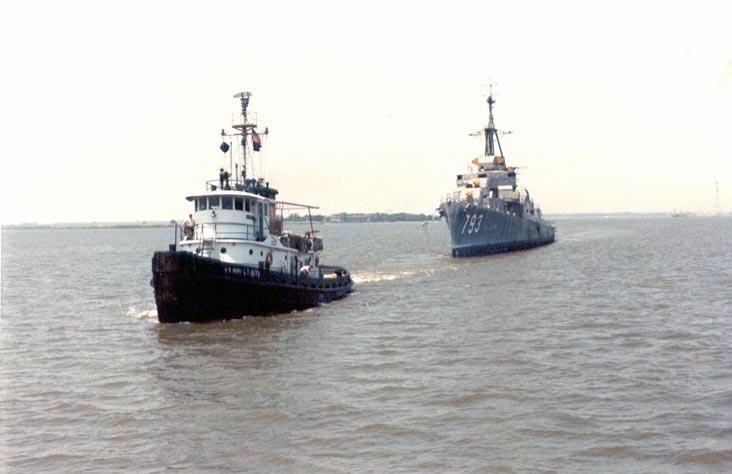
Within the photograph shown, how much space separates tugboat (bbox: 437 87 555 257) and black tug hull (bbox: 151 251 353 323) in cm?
4144

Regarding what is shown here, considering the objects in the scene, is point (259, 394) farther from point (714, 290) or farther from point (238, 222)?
point (714, 290)

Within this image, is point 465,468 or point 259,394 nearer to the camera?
point 465,468

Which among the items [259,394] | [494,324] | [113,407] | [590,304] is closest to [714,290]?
[590,304]

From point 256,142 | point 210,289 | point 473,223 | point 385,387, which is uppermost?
Result: point 256,142

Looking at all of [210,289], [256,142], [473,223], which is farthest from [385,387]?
[473,223]

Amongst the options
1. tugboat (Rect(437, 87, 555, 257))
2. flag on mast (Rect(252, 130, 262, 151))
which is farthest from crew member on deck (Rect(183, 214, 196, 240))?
tugboat (Rect(437, 87, 555, 257))

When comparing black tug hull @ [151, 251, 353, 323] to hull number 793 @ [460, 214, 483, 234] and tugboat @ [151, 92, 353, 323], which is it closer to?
tugboat @ [151, 92, 353, 323]

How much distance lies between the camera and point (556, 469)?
12.1m

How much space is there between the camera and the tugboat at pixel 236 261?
2733 cm

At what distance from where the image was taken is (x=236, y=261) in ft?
97.7

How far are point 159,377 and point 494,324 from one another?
13203 millimetres

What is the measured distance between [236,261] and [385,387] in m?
13.7

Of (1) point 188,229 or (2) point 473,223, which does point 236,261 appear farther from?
(2) point 473,223

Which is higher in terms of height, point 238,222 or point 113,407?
point 238,222
